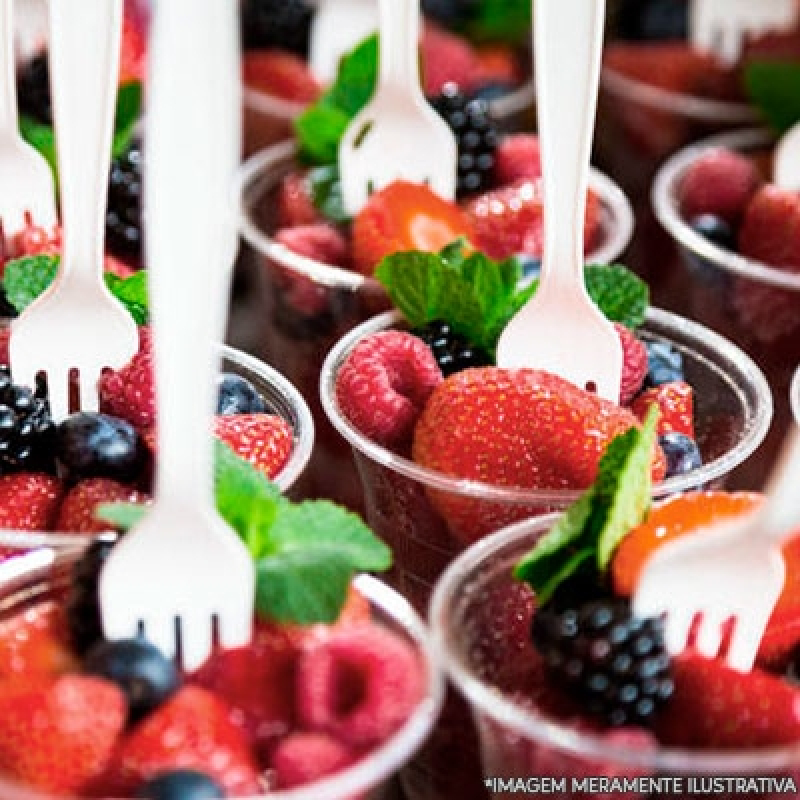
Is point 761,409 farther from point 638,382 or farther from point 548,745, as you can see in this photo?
point 548,745

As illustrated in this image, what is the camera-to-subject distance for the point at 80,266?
47.3 inches

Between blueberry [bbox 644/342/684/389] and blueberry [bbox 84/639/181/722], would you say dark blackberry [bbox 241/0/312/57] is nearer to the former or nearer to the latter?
blueberry [bbox 644/342/684/389]

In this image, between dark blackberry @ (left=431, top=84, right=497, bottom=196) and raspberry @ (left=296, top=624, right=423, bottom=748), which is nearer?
raspberry @ (left=296, top=624, right=423, bottom=748)

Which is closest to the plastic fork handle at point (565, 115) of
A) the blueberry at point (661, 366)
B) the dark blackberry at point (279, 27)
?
the blueberry at point (661, 366)

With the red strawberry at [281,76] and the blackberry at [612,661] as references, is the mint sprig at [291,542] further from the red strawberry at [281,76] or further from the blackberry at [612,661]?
the red strawberry at [281,76]

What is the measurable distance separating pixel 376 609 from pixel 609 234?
672mm

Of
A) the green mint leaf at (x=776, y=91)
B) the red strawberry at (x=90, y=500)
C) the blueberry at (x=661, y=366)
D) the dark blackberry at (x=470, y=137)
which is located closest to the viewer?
the red strawberry at (x=90, y=500)

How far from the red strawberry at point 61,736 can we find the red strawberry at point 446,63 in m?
1.08

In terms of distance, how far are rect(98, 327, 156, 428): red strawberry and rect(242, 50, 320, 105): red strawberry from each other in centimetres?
69

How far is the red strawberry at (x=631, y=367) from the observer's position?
1281 mm

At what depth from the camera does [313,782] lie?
88 cm

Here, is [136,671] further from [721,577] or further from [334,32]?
Answer: [334,32]

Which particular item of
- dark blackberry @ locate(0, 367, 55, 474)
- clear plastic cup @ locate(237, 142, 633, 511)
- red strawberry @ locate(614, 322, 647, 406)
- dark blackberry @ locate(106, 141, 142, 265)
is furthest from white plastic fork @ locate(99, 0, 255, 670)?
dark blackberry @ locate(106, 141, 142, 265)

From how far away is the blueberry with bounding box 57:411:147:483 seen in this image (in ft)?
3.66
